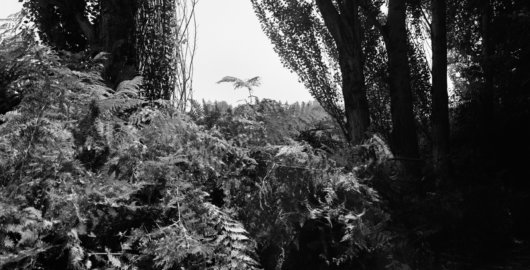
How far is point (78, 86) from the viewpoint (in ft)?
5.44

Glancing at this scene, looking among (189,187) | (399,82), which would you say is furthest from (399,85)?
(189,187)

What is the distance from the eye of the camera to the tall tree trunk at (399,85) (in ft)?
19.0

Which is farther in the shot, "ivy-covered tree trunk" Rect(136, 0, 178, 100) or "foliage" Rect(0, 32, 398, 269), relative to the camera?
"ivy-covered tree trunk" Rect(136, 0, 178, 100)

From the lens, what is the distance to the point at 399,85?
618 centimetres

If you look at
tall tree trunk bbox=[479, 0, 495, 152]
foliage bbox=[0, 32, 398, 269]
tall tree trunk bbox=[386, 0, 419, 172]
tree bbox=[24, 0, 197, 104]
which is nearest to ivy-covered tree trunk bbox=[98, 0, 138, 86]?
tree bbox=[24, 0, 197, 104]

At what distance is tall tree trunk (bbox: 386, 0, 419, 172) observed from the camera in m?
5.80

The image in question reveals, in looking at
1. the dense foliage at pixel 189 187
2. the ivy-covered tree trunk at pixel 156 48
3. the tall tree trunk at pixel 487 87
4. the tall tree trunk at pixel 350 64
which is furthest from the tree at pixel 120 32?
the tall tree trunk at pixel 487 87

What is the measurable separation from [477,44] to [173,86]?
7.35 meters

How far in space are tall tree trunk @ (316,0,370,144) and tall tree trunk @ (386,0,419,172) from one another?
39cm

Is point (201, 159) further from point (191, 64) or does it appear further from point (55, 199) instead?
point (191, 64)

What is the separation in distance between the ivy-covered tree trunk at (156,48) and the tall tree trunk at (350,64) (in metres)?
1.96

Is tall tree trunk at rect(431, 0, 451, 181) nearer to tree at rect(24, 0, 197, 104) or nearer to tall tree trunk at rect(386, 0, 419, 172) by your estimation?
tall tree trunk at rect(386, 0, 419, 172)

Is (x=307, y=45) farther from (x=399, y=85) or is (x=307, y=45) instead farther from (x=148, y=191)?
(x=148, y=191)

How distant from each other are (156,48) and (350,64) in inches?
90.9
